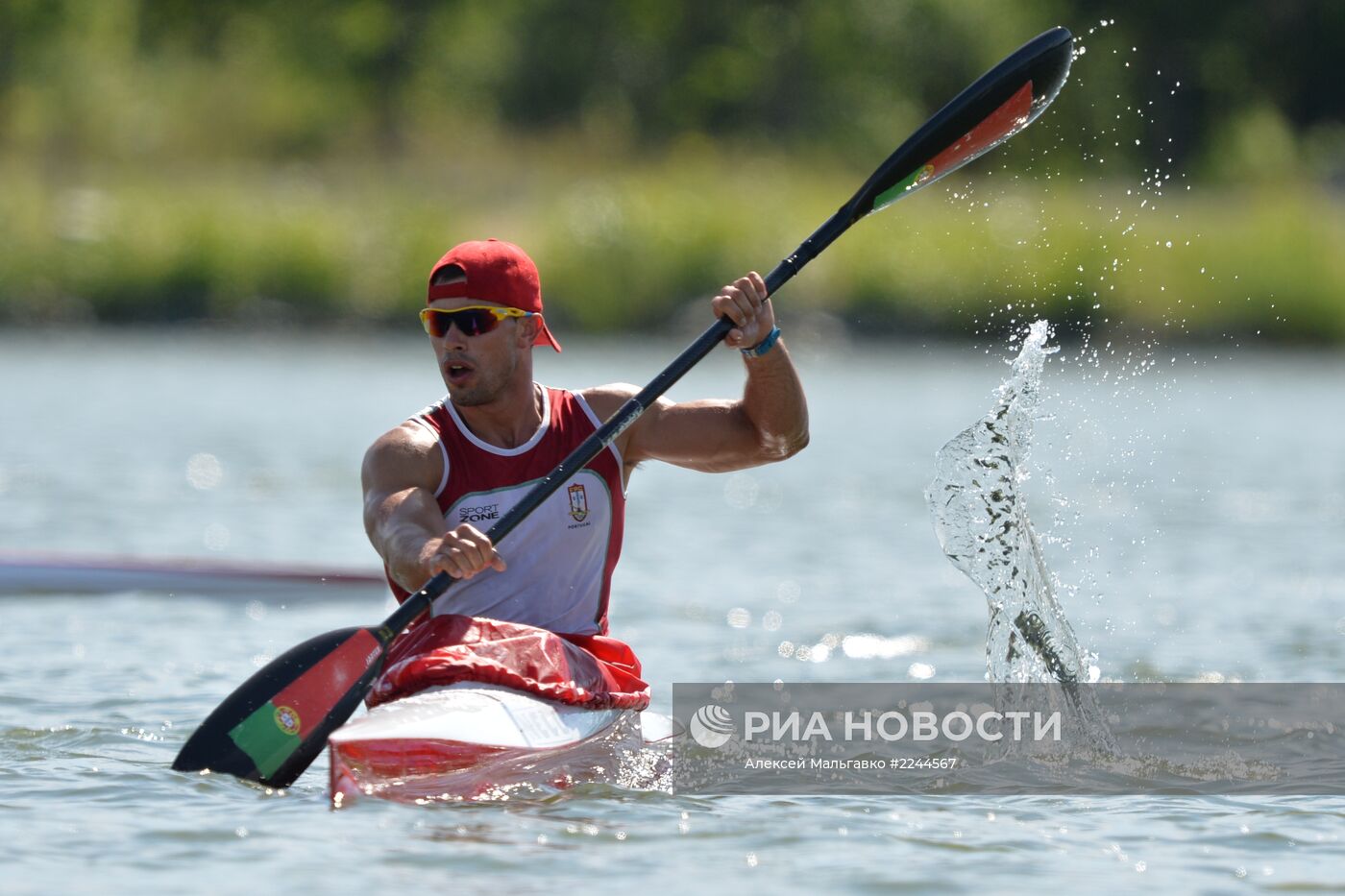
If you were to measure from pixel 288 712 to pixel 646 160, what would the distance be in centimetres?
2478

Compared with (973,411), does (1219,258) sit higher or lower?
higher

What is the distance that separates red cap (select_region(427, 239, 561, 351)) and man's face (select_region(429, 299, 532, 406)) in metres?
0.03

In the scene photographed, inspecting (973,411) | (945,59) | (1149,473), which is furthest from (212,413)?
(945,59)

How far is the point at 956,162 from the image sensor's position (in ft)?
21.2

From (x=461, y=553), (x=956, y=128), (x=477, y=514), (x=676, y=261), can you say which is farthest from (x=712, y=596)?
(x=676, y=261)

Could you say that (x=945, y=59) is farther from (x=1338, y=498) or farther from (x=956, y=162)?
(x=956, y=162)

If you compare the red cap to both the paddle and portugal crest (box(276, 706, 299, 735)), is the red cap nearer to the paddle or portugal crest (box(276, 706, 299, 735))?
the paddle

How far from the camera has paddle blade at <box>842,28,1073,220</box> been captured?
6145 millimetres

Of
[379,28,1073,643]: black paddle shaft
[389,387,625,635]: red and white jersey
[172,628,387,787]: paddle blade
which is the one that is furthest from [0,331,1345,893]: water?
[379,28,1073,643]: black paddle shaft

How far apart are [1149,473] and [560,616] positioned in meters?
9.97

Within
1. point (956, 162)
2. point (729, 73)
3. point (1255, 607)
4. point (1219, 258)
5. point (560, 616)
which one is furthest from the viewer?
point (729, 73)

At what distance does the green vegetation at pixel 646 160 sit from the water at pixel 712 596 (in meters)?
1.06

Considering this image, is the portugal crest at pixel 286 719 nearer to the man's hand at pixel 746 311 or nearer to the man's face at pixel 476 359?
the man's face at pixel 476 359

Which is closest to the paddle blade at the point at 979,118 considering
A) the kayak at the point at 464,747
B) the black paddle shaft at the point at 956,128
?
the black paddle shaft at the point at 956,128
